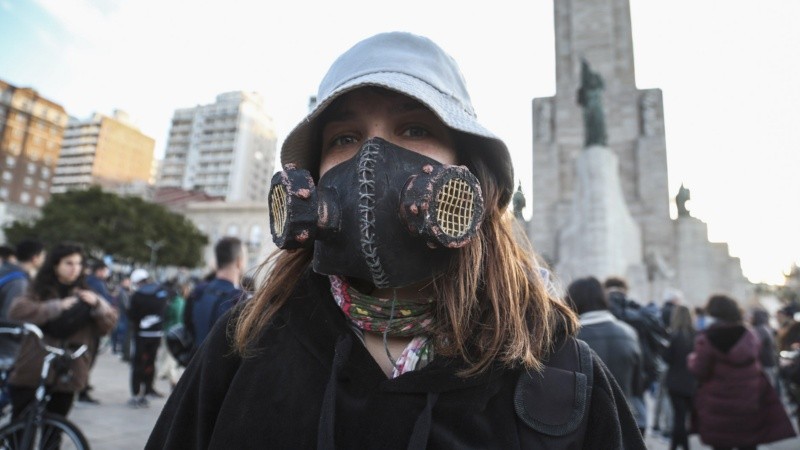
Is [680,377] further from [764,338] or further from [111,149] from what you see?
[111,149]

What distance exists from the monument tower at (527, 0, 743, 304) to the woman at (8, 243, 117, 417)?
14198 mm

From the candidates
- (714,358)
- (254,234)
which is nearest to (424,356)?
(714,358)

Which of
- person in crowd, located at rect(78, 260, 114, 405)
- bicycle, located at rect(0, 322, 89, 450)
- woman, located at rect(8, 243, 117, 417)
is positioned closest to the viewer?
bicycle, located at rect(0, 322, 89, 450)

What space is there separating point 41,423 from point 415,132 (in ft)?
12.1

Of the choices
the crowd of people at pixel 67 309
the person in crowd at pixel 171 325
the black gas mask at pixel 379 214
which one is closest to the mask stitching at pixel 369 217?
the black gas mask at pixel 379 214

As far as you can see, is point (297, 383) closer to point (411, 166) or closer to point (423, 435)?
point (423, 435)

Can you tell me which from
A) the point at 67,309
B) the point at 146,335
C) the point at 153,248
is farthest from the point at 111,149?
the point at 67,309

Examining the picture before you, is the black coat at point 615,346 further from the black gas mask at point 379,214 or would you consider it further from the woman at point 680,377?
the black gas mask at point 379,214

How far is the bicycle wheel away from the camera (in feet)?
11.3

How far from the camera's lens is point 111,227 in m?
38.8

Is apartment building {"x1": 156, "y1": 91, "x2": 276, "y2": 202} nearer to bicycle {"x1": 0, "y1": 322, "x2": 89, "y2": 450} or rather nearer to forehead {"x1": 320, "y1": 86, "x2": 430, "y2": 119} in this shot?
bicycle {"x1": 0, "y1": 322, "x2": 89, "y2": 450}

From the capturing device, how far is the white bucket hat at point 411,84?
1.27 meters

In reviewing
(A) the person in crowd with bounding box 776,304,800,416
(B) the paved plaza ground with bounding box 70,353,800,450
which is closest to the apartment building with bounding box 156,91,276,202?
(B) the paved plaza ground with bounding box 70,353,800,450

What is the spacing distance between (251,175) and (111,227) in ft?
158
